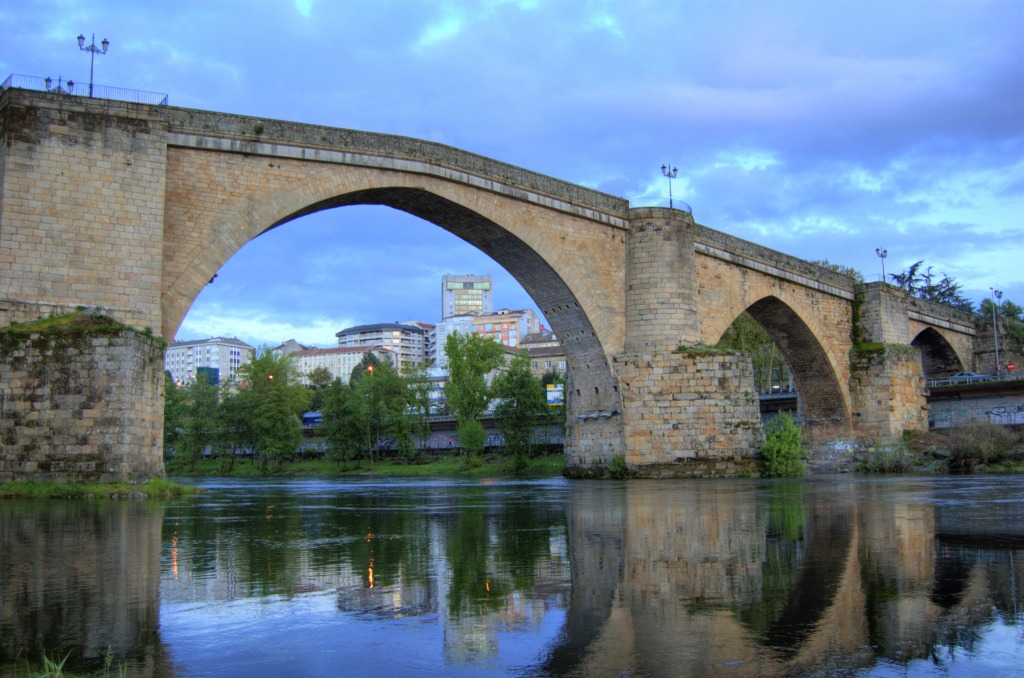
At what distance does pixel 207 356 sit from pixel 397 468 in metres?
137

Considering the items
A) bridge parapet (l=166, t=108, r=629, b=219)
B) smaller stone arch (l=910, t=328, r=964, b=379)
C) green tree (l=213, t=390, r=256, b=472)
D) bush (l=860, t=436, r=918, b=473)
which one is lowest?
bush (l=860, t=436, r=918, b=473)

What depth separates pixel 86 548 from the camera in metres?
7.59

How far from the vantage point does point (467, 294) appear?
182 m

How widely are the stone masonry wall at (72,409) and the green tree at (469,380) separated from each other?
3180cm

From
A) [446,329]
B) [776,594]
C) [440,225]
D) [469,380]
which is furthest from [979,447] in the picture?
[446,329]

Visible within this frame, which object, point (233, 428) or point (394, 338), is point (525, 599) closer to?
point (233, 428)

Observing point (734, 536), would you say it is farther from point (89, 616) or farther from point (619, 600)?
point (89, 616)

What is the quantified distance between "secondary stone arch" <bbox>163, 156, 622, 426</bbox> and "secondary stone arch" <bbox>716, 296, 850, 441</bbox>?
1045 cm

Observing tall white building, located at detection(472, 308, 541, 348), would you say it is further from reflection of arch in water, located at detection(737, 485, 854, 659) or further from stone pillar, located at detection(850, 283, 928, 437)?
reflection of arch in water, located at detection(737, 485, 854, 659)

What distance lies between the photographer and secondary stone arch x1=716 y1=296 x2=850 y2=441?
1443 inches

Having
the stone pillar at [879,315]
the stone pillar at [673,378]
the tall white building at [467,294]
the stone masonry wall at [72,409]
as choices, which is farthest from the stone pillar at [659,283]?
the tall white building at [467,294]

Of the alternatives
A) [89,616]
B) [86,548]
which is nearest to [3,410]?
[86,548]

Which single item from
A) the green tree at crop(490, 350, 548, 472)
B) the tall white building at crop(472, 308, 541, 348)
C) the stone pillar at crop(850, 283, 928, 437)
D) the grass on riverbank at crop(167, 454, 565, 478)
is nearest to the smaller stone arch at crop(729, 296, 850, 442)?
the stone pillar at crop(850, 283, 928, 437)

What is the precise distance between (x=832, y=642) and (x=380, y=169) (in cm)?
2020
